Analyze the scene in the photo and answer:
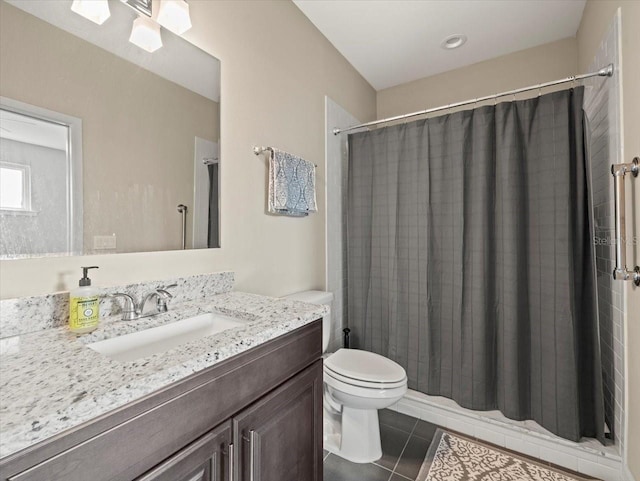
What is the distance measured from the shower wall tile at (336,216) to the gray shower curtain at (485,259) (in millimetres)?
75

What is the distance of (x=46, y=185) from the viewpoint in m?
0.87

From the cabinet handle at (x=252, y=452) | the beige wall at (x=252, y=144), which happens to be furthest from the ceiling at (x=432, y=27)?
the cabinet handle at (x=252, y=452)

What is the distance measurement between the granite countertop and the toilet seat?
0.71 m

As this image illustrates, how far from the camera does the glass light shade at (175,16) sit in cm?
113

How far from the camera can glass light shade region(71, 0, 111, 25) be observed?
948 mm

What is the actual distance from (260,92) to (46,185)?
1054mm

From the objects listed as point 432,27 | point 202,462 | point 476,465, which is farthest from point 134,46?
point 476,465

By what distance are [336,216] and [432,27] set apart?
140 centimetres

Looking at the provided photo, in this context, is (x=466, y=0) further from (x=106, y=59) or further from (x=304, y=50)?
(x=106, y=59)

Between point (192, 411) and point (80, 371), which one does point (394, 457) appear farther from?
point (80, 371)

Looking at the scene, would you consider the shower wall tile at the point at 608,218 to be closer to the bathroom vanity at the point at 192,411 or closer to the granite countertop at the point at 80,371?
the bathroom vanity at the point at 192,411

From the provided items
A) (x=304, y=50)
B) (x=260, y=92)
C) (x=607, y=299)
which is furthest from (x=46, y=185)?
(x=607, y=299)

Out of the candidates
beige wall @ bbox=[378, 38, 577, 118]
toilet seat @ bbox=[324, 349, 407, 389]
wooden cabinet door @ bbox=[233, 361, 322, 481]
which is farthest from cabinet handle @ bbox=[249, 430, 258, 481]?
beige wall @ bbox=[378, 38, 577, 118]

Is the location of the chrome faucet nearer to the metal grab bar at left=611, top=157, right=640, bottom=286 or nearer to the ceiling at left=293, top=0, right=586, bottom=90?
the metal grab bar at left=611, top=157, right=640, bottom=286
